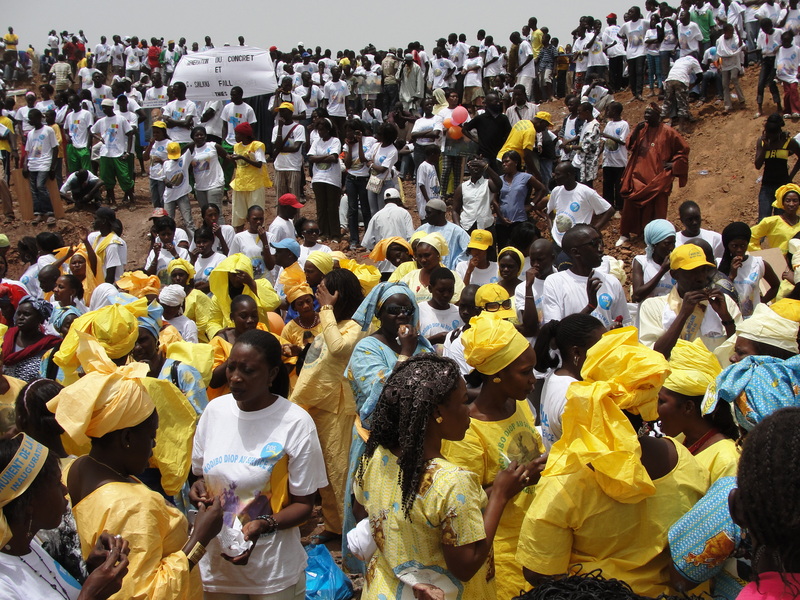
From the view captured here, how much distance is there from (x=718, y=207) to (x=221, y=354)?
1113 centimetres

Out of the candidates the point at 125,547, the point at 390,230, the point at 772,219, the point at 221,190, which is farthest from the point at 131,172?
the point at 125,547

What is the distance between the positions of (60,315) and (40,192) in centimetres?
1011

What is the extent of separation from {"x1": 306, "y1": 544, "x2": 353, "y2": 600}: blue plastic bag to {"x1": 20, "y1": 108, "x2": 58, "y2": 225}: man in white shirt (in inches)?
504

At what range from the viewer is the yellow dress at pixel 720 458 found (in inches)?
120

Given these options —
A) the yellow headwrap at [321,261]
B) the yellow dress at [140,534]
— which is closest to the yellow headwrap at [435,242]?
the yellow headwrap at [321,261]

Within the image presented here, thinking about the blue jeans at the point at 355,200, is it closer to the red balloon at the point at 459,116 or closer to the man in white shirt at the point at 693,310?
the red balloon at the point at 459,116

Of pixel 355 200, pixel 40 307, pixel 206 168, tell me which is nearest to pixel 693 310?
pixel 40 307

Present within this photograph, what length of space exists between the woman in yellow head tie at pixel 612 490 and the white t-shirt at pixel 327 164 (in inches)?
405

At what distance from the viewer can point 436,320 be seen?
239 inches

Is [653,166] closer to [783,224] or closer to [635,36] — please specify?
[783,224]

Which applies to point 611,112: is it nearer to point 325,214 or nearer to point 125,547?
point 325,214

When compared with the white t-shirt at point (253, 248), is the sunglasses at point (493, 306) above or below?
above

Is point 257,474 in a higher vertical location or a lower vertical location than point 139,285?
higher

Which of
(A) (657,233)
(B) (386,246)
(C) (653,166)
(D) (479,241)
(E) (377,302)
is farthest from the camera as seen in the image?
(C) (653,166)
